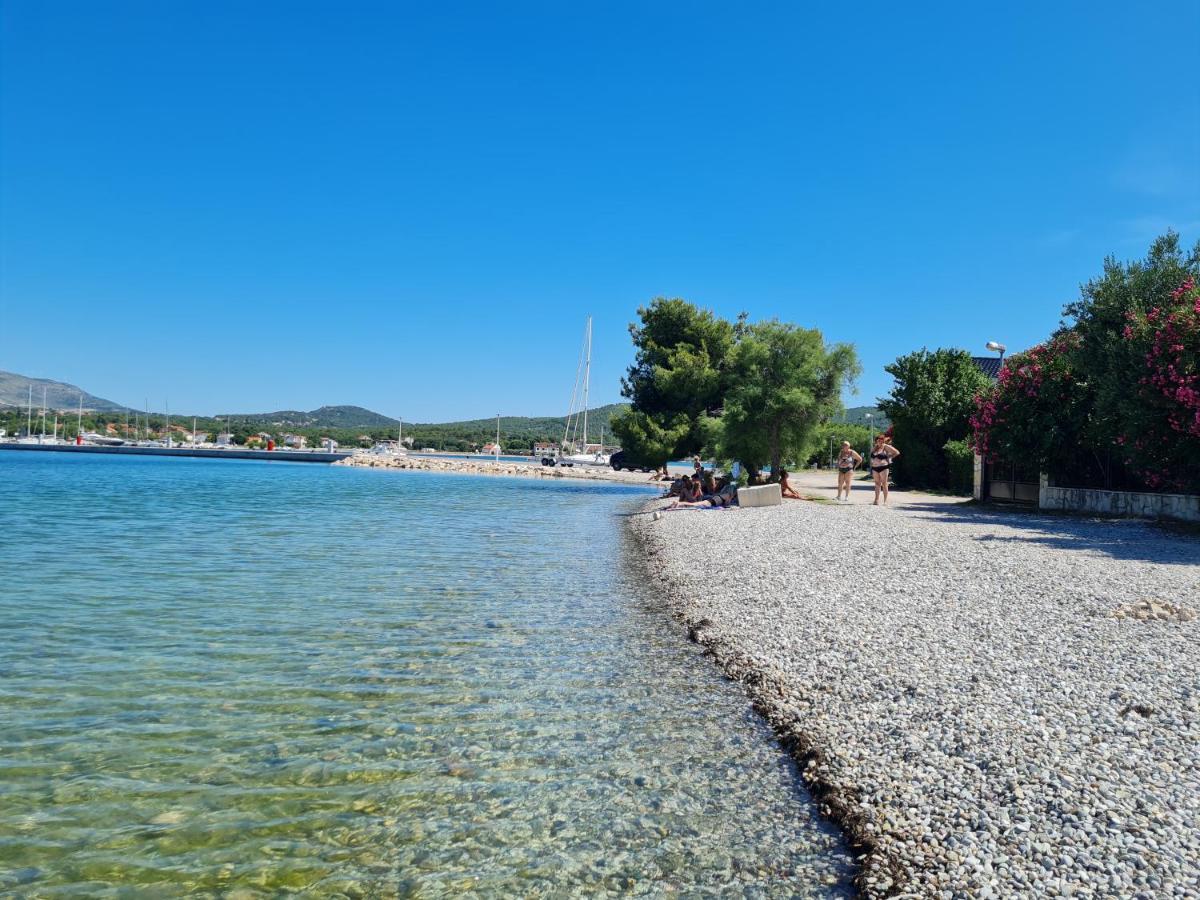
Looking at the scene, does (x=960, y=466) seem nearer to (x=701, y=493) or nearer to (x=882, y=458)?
Answer: (x=882, y=458)

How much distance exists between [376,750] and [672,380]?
3644cm

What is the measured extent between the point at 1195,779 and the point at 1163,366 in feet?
50.6

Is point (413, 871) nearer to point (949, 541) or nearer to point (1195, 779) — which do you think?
point (1195, 779)

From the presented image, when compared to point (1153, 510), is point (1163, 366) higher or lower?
higher

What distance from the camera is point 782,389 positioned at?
27.9 meters

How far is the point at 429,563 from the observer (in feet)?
51.1

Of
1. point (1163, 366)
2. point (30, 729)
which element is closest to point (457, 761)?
point (30, 729)

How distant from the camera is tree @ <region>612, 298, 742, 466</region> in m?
41.2

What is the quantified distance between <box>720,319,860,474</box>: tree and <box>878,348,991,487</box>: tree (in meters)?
8.00

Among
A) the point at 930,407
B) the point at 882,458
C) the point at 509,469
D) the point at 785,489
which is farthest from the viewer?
the point at 509,469

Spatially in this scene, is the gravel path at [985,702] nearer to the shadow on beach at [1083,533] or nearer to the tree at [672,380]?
the shadow on beach at [1083,533]

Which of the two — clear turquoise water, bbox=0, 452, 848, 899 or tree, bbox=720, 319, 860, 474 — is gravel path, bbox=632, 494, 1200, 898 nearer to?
clear turquoise water, bbox=0, 452, 848, 899

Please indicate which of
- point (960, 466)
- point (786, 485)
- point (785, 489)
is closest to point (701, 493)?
point (785, 489)

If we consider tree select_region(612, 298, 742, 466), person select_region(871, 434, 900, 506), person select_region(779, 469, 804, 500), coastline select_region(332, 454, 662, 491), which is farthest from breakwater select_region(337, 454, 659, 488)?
person select_region(871, 434, 900, 506)
